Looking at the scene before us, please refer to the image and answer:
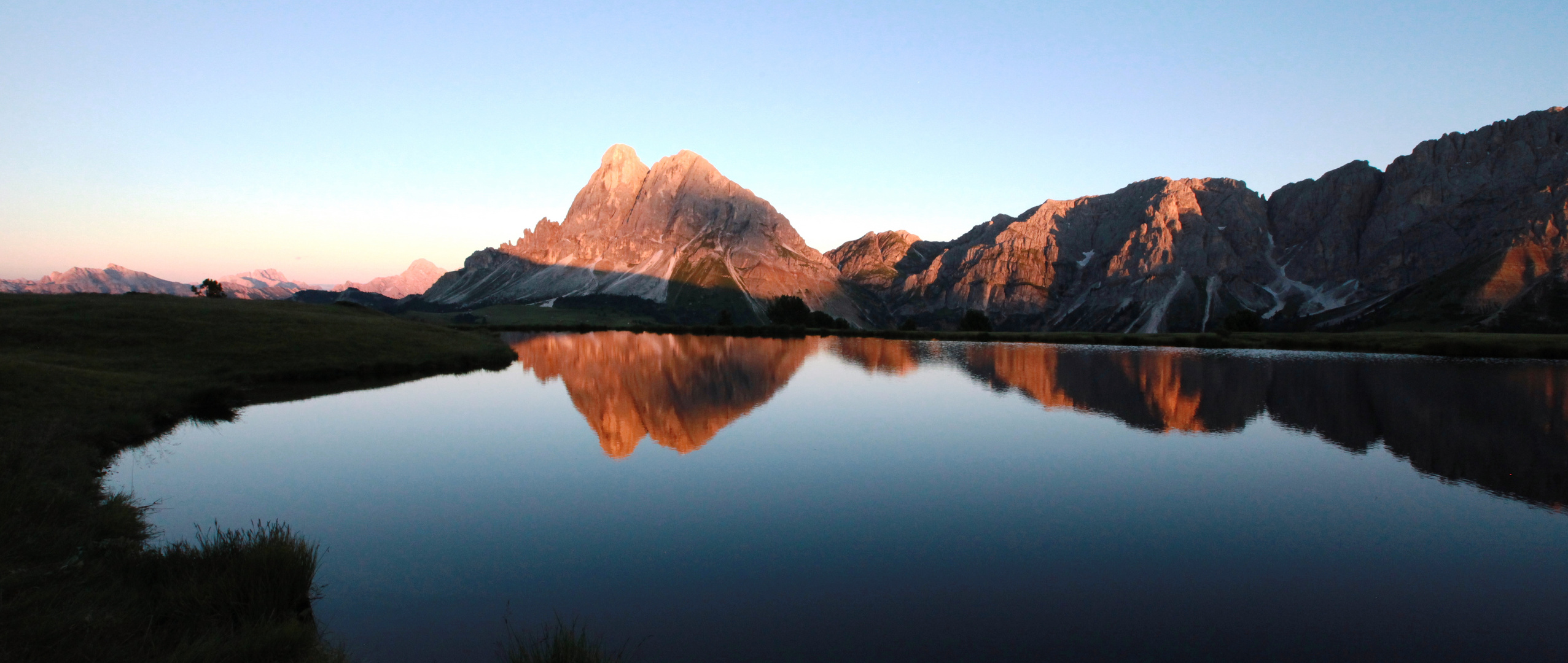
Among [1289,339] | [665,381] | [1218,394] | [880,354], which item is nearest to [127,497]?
[665,381]

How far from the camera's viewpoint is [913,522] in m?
19.6

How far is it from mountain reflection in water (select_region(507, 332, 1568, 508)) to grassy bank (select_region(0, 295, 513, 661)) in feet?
51.1

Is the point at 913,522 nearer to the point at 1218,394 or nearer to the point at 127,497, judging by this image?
the point at 127,497

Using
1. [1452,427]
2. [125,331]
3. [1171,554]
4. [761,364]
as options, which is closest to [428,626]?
[1171,554]

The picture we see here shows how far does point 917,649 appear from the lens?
12.3 meters

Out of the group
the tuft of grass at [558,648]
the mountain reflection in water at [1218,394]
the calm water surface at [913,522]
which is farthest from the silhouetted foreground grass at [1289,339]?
the tuft of grass at [558,648]

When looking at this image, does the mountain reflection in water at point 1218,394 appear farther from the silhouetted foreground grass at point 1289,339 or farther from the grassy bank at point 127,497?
the grassy bank at point 127,497

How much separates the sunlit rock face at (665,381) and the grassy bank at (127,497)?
15301mm

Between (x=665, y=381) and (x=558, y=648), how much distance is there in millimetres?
47879

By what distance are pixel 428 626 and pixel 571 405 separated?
31.0 meters

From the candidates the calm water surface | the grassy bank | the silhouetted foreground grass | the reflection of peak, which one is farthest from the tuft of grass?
the silhouetted foreground grass

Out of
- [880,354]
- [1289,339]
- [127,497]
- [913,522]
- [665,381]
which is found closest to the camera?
[127,497]

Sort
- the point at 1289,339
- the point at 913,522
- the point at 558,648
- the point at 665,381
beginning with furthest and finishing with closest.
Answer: the point at 1289,339
the point at 665,381
the point at 913,522
the point at 558,648

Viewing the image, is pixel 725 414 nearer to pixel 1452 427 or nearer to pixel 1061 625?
pixel 1061 625
